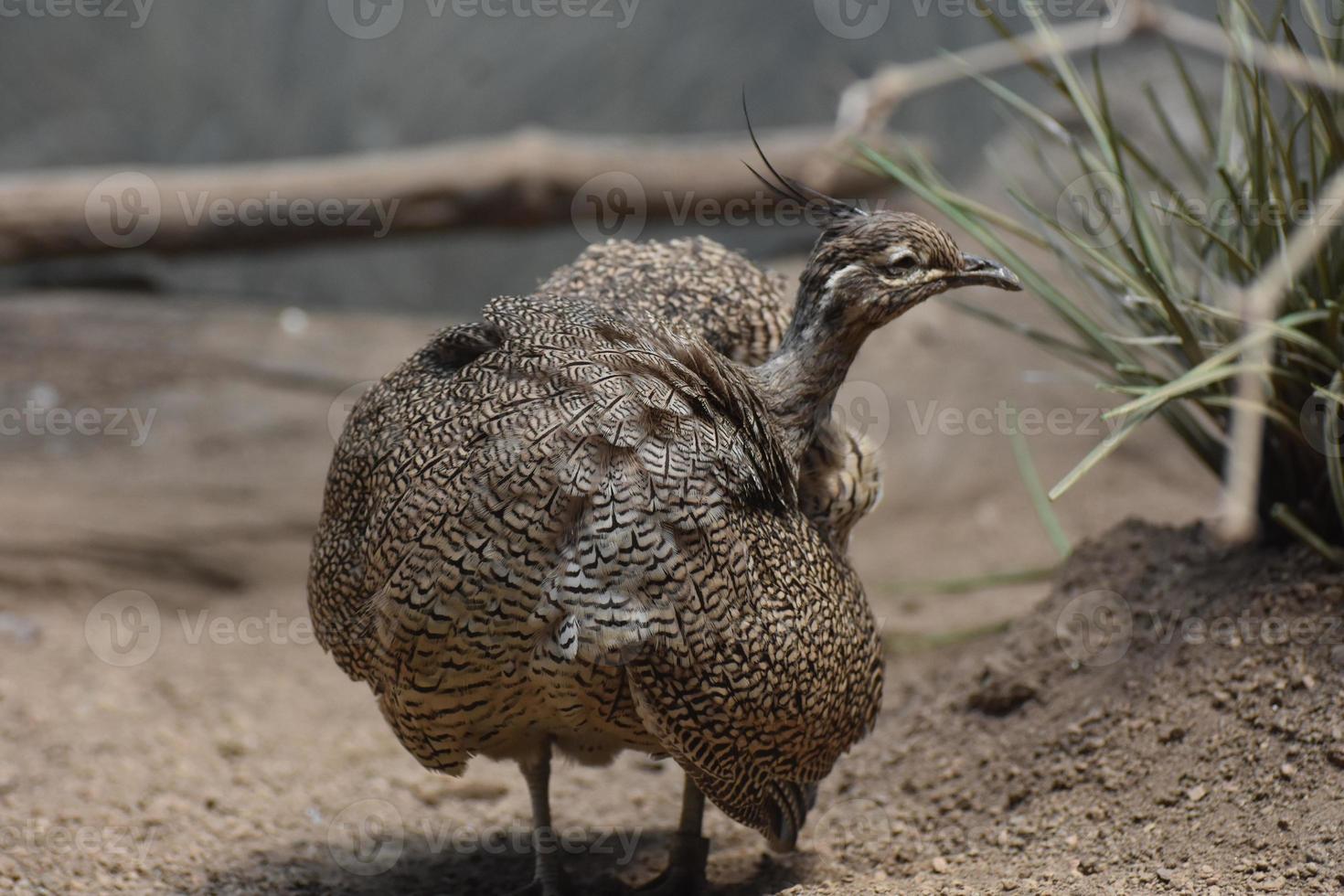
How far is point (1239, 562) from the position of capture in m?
3.82

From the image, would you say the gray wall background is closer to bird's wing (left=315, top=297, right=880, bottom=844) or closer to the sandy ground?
the sandy ground

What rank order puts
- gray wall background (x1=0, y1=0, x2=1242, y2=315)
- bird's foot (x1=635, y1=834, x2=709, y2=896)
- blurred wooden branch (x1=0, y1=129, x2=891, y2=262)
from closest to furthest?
bird's foot (x1=635, y1=834, x2=709, y2=896) < blurred wooden branch (x1=0, y1=129, x2=891, y2=262) < gray wall background (x1=0, y1=0, x2=1242, y2=315)

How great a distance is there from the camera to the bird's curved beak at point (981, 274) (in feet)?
→ 10.7

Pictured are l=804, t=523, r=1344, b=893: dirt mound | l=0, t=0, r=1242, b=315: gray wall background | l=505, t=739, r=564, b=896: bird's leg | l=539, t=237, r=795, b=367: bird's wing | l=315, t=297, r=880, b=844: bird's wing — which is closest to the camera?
l=315, t=297, r=880, b=844: bird's wing

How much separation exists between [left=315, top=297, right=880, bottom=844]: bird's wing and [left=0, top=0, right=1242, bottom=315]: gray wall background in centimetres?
545

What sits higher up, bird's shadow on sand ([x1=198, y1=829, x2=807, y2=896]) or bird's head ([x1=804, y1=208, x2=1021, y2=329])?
bird's head ([x1=804, y1=208, x2=1021, y2=329])

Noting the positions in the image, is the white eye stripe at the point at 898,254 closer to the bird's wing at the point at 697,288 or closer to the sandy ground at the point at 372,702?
the bird's wing at the point at 697,288

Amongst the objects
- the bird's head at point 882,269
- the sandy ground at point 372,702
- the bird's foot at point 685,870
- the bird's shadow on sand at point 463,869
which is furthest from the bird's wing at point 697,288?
the bird's shadow on sand at point 463,869

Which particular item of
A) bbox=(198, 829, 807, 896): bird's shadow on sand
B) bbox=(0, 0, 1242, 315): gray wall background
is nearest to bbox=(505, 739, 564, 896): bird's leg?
bbox=(198, 829, 807, 896): bird's shadow on sand

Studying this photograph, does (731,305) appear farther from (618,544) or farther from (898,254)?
→ (618,544)

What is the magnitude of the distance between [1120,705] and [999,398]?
12.1 feet

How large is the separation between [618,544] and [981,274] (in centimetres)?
130

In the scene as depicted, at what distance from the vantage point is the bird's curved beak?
3256mm

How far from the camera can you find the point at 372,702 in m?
5.46
